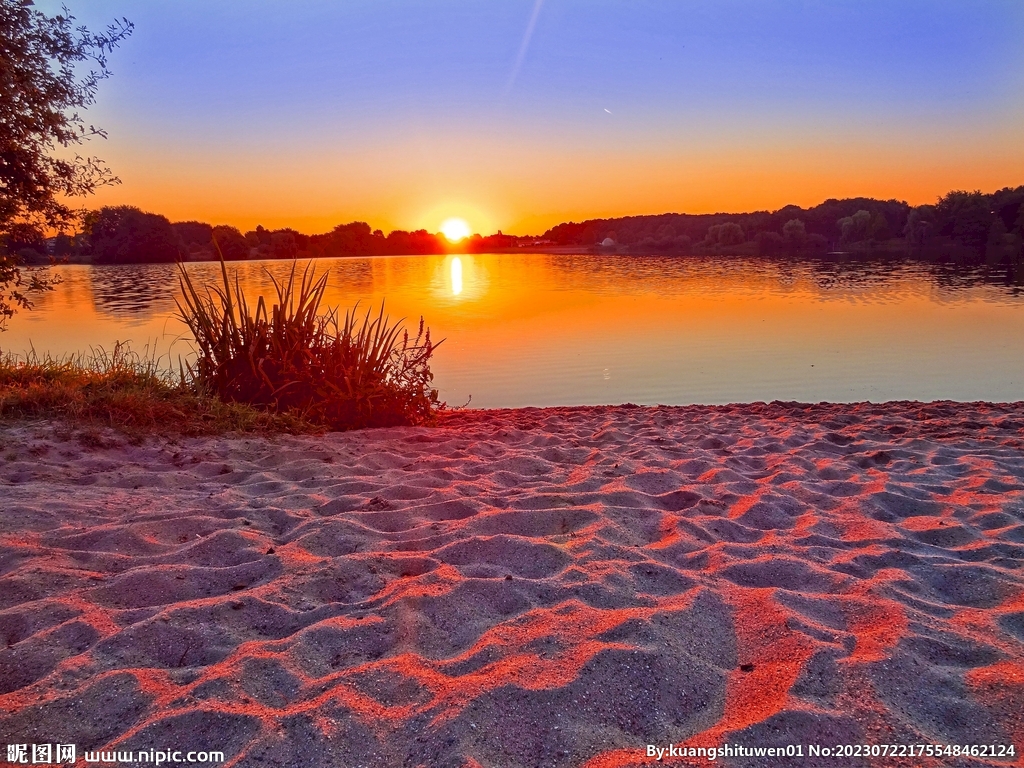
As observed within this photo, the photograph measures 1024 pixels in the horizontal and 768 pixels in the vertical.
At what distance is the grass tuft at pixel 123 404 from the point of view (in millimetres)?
4855

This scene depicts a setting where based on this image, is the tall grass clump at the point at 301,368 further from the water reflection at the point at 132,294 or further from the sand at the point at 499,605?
the water reflection at the point at 132,294

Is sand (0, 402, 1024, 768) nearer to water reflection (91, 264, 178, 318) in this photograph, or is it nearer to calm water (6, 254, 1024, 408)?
calm water (6, 254, 1024, 408)

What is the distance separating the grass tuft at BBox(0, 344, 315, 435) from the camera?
4.86 metres

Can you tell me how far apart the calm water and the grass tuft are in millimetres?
3877

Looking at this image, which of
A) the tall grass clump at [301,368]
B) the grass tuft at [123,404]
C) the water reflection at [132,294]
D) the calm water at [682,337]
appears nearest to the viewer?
the grass tuft at [123,404]

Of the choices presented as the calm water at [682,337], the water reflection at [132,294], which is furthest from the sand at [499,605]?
the water reflection at [132,294]

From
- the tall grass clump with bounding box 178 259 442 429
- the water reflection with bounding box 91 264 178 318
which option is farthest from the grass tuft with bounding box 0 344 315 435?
A: the water reflection with bounding box 91 264 178 318

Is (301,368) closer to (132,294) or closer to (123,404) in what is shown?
(123,404)

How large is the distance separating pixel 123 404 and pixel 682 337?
460 inches

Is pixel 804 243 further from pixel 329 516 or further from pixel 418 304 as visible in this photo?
pixel 329 516

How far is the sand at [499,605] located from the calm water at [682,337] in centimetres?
484

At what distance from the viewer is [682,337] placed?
14188mm

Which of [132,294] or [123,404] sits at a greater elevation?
[132,294]

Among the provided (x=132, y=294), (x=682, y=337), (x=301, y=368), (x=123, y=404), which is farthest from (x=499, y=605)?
(x=132, y=294)
